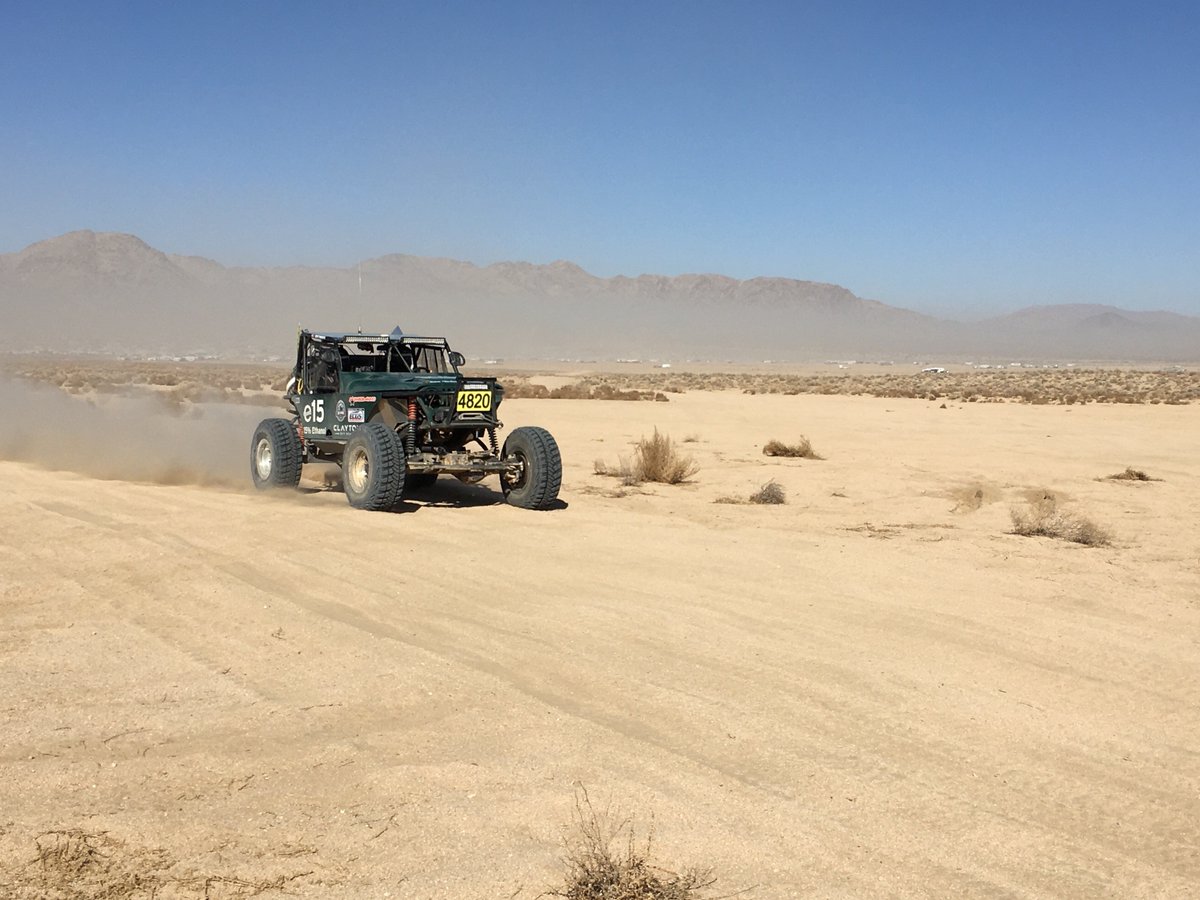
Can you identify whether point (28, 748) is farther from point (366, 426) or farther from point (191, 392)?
point (191, 392)

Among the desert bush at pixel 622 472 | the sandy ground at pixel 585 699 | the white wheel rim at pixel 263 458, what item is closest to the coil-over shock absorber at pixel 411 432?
the sandy ground at pixel 585 699

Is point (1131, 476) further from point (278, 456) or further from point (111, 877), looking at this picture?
point (111, 877)

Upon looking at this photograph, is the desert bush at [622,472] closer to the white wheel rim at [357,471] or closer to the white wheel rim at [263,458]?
the white wheel rim at [357,471]

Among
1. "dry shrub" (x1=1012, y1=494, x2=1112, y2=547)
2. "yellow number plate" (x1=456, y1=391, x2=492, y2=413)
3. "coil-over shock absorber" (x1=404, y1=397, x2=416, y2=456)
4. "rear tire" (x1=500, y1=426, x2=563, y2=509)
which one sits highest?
"yellow number plate" (x1=456, y1=391, x2=492, y2=413)

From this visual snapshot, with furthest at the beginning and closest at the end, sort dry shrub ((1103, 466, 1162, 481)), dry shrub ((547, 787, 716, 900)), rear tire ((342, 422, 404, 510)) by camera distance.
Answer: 1. dry shrub ((1103, 466, 1162, 481))
2. rear tire ((342, 422, 404, 510))
3. dry shrub ((547, 787, 716, 900))

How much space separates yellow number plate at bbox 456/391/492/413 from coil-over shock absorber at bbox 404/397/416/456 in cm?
56

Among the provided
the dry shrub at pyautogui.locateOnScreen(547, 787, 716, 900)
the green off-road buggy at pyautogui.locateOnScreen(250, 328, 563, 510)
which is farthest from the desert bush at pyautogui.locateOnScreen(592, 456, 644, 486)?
the dry shrub at pyautogui.locateOnScreen(547, 787, 716, 900)

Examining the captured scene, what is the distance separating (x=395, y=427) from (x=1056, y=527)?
7.86 metres

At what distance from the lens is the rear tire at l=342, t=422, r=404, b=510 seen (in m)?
11.6

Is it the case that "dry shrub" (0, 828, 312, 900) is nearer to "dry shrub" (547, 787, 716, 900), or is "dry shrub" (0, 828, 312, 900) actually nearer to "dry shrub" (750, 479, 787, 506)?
"dry shrub" (547, 787, 716, 900)

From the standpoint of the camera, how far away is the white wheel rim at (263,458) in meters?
14.4

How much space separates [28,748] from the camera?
5066 mm

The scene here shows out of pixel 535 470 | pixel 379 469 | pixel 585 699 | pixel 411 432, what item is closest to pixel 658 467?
pixel 535 470

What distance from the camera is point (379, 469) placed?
11.6 metres
